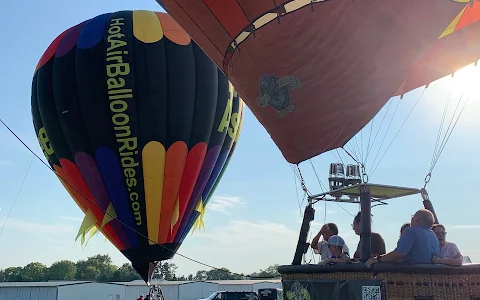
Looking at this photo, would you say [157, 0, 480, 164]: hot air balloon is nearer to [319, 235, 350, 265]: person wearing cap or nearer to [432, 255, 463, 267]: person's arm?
[319, 235, 350, 265]: person wearing cap

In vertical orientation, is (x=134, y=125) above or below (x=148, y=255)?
above

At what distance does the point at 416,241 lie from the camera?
3.73m

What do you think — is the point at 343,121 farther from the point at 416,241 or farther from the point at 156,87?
the point at 156,87

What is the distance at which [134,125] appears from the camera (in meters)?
13.3

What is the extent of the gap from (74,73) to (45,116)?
1.36 m

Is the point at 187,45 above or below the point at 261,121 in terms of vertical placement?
above

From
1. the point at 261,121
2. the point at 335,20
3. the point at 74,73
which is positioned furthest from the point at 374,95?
the point at 74,73

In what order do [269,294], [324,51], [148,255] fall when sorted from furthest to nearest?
[269,294]
[148,255]
[324,51]

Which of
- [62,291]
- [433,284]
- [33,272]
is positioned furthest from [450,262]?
[33,272]

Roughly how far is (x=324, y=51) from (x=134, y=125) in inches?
344

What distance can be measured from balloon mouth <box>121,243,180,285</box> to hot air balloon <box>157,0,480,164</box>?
883cm

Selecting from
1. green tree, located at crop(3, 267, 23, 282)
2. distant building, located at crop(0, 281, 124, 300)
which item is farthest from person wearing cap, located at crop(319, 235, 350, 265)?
green tree, located at crop(3, 267, 23, 282)

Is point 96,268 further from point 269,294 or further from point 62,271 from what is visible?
point 269,294

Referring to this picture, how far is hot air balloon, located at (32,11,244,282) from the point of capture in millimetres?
13297
